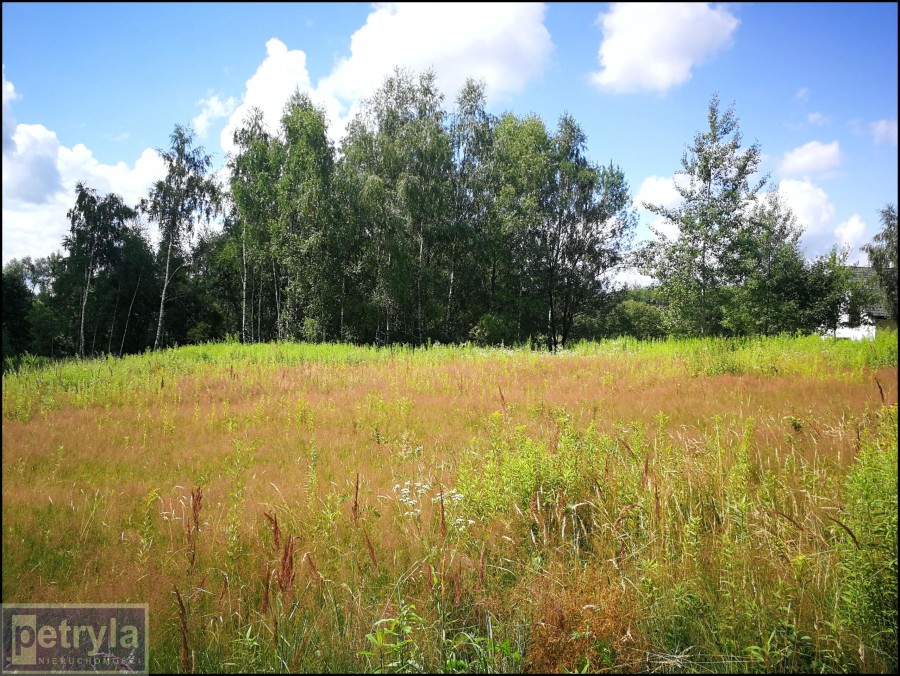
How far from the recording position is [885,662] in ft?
7.55

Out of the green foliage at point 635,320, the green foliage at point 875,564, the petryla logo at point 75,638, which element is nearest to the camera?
the petryla logo at point 75,638

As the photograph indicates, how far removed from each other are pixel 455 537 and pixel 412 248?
2798cm

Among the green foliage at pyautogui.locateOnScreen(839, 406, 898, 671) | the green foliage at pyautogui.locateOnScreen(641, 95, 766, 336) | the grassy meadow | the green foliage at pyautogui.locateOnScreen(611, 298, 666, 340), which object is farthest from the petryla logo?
the green foliage at pyautogui.locateOnScreen(611, 298, 666, 340)

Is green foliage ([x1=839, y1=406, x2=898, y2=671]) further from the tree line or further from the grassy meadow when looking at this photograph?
the tree line

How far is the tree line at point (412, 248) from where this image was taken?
20828mm

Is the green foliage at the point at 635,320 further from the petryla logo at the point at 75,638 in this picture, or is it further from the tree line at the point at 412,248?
the petryla logo at the point at 75,638

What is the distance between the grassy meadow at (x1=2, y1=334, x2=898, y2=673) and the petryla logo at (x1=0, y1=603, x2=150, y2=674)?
118mm

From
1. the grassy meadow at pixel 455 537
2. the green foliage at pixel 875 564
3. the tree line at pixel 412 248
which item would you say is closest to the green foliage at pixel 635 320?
the tree line at pixel 412 248

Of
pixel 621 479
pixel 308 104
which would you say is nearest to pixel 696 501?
pixel 621 479

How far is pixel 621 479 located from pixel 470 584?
1.89 m

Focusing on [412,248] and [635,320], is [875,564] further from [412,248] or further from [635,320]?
[635,320]

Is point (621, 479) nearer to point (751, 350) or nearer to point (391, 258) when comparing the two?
point (751, 350)

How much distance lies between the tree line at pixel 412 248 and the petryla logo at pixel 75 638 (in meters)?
22.3

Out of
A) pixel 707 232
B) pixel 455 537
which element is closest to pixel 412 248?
pixel 707 232
